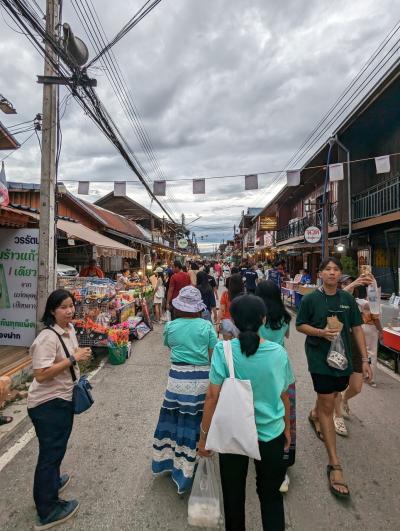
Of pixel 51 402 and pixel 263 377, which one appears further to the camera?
pixel 51 402

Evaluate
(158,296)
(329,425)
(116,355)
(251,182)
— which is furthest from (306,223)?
(329,425)

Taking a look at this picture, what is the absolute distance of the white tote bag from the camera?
170cm

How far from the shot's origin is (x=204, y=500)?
2043 mm

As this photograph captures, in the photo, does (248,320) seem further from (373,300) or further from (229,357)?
(373,300)

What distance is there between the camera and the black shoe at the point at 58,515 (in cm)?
233

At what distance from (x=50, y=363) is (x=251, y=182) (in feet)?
34.2

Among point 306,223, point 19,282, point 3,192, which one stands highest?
point 306,223

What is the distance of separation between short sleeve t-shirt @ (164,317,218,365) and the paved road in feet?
3.80

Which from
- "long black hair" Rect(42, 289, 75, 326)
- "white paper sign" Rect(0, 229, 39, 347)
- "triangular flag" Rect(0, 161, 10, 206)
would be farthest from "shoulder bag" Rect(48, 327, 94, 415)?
"white paper sign" Rect(0, 229, 39, 347)

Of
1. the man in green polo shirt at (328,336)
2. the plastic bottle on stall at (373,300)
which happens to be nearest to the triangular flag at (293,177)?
the plastic bottle on stall at (373,300)

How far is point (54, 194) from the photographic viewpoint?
6.34 metres

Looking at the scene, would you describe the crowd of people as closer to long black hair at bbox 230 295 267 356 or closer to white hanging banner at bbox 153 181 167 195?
long black hair at bbox 230 295 267 356

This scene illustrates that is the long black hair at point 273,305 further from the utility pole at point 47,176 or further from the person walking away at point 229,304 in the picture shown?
the utility pole at point 47,176

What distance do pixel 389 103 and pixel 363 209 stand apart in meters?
3.87
